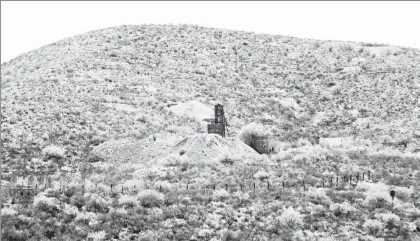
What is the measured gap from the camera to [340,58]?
174 ft

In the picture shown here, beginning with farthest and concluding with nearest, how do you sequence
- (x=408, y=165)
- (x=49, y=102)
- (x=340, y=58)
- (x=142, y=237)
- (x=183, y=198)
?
1. (x=340, y=58)
2. (x=49, y=102)
3. (x=408, y=165)
4. (x=183, y=198)
5. (x=142, y=237)

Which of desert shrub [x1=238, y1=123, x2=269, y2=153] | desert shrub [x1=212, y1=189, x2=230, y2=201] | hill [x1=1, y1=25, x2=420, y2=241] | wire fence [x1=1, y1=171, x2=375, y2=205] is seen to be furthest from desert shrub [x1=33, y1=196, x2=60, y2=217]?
desert shrub [x1=238, y1=123, x2=269, y2=153]

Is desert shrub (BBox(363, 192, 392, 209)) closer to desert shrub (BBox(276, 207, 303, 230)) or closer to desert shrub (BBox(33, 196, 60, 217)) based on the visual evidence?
desert shrub (BBox(276, 207, 303, 230))

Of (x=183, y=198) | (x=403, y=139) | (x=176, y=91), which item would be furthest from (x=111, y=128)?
(x=403, y=139)

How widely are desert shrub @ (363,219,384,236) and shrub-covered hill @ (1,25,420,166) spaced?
1859 cm

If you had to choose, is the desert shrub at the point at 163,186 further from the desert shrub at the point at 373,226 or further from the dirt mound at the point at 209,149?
the desert shrub at the point at 373,226

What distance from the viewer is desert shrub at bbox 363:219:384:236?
15344mm

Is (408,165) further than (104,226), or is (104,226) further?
(408,165)

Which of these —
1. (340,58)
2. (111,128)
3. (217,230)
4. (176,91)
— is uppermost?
(340,58)

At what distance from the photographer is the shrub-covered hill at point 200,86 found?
1298 inches

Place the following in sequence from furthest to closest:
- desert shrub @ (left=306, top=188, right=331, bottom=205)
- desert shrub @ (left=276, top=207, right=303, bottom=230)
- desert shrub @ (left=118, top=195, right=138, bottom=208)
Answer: desert shrub @ (left=306, top=188, right=331, bottom=205) < desert shrub @ (left=118, top=195, right=138, bottom=208) < desert shrub @ (left=276, top=207, right=303, bottom=230)

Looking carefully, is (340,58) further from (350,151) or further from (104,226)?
(104,226)

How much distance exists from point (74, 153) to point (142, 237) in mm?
14602

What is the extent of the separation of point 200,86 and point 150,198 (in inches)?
1079
